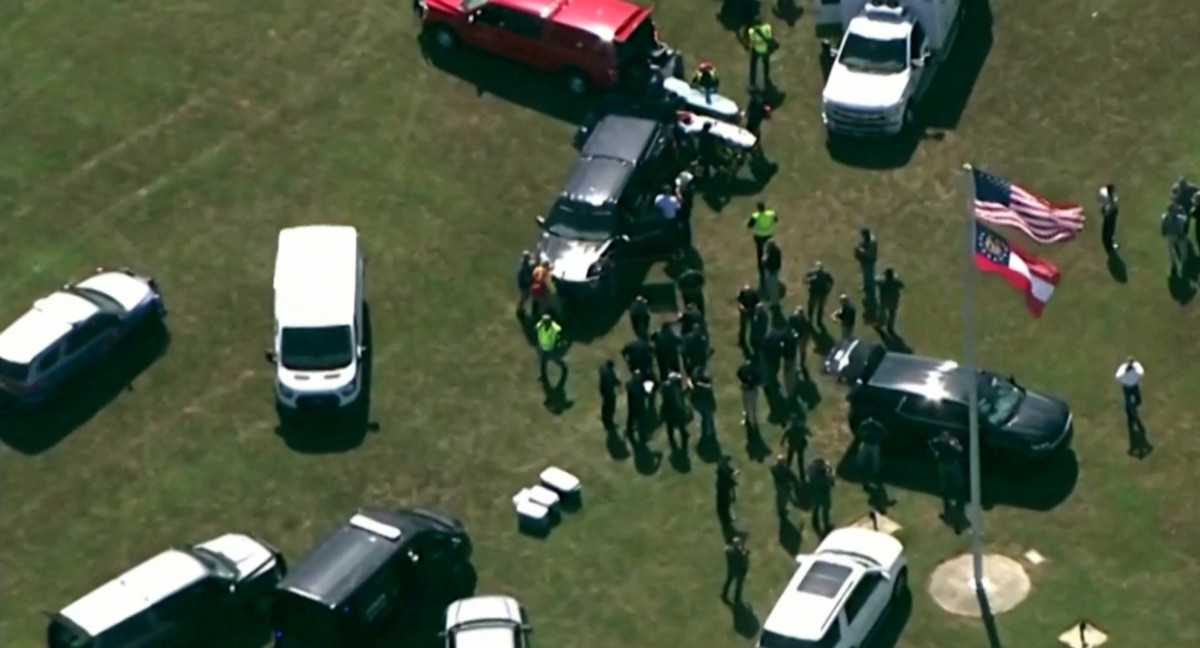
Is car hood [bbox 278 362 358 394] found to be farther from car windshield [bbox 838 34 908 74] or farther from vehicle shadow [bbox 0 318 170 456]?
car windshield [bbox 838 34 908 74]

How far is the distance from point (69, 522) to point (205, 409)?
161 inches

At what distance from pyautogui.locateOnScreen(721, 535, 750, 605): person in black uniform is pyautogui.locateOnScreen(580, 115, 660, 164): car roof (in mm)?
11653

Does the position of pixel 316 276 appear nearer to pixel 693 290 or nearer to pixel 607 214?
pixel 607 214

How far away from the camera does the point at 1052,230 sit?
4528 cm

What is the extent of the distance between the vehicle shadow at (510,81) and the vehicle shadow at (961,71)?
8.31m

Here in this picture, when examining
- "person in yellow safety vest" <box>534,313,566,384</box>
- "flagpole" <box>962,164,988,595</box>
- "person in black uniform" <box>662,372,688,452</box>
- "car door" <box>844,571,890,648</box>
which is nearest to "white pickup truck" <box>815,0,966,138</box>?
"person in yellow safety vest" <box>534,313,566,384</box>

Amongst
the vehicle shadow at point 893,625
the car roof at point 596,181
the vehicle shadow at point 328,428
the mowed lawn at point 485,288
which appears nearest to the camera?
the vehicle shadow at point 893,625

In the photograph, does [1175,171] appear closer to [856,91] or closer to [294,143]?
[856,91]

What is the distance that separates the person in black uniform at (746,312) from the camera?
5469 centimetres

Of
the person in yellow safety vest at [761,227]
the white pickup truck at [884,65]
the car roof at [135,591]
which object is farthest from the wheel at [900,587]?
the white pickup truck at [884,65]

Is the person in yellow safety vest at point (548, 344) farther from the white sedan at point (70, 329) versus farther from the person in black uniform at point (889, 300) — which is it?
the white sedan at point (70, 329)

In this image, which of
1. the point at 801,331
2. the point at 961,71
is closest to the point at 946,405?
the point at 801,331

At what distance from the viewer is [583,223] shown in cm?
5688

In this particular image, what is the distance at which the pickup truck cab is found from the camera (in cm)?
6125
